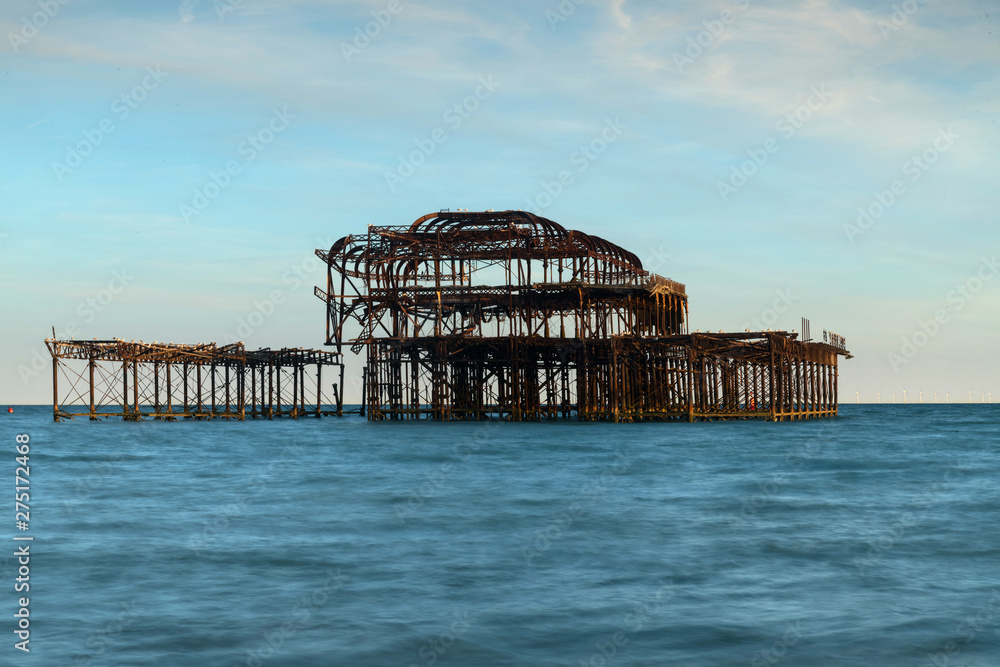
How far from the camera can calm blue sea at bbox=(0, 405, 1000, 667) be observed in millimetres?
14836

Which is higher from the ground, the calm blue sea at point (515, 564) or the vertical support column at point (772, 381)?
the vertical support column at point (772, 381)

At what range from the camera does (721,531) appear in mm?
24734

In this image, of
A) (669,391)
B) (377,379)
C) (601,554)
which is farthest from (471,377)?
(601,554)

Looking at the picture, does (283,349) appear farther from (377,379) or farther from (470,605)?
(470,605)

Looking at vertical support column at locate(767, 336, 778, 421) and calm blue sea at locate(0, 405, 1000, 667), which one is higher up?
vertical support column at locate(767, 336, 778, 421)

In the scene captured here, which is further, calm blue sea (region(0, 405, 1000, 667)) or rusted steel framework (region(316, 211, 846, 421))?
rusted steel framework (region(316, 211, 846, 421))

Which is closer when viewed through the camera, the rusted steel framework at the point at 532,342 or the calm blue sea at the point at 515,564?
the calm blue sea at the point at 515,564

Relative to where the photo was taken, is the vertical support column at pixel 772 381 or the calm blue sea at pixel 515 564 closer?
the calm blue sea at pixel 515 564

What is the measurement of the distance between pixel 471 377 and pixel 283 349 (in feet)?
57.3

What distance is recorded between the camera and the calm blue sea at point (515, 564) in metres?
14.8

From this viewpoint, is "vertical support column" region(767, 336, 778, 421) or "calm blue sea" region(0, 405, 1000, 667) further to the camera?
"vertical support column" region(767, 336, 778, 421)

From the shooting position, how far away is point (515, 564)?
20.7 metres

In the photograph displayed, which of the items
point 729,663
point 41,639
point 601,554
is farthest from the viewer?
point 601,554

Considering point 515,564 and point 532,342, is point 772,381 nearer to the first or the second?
point 532,342
